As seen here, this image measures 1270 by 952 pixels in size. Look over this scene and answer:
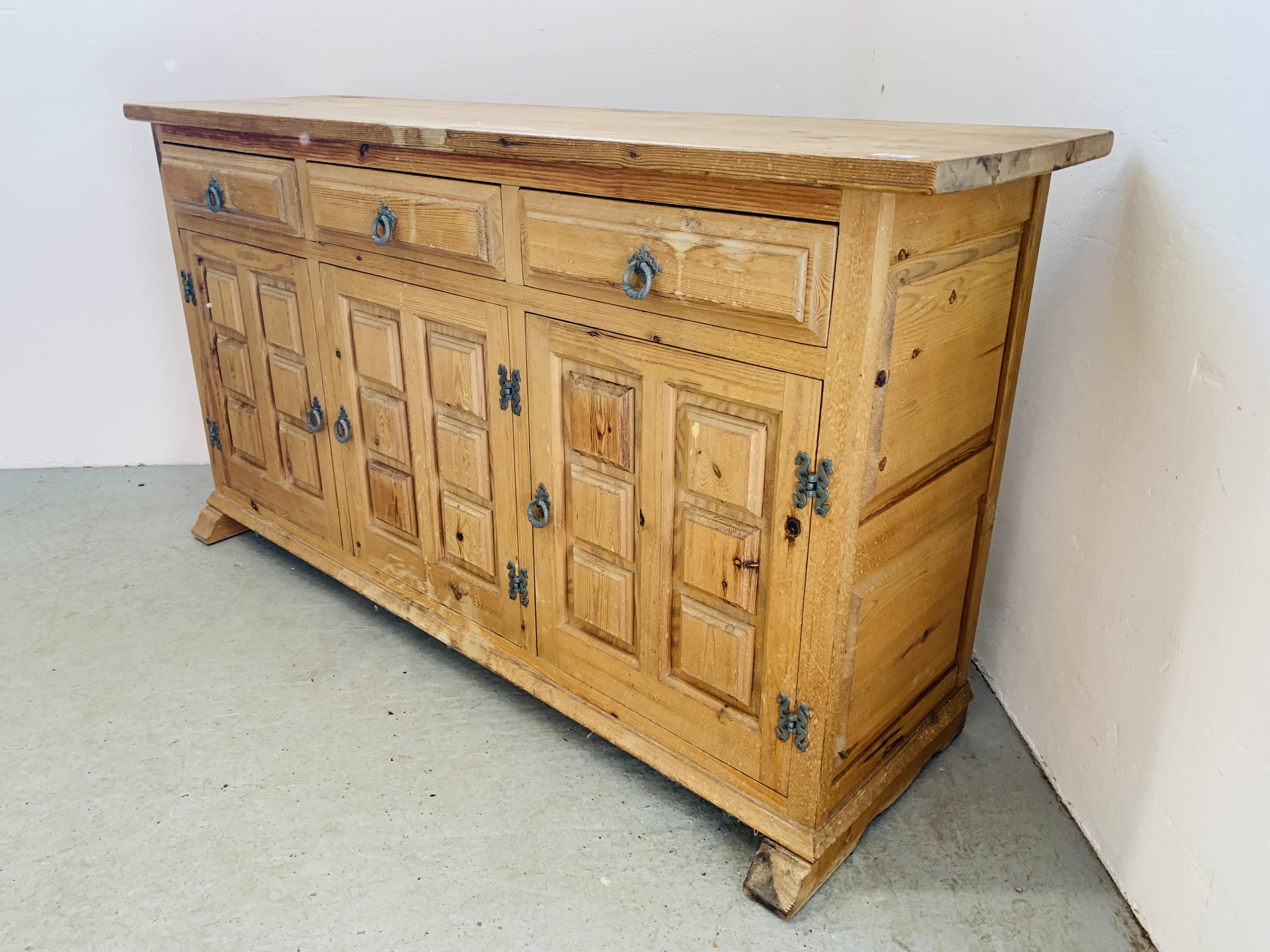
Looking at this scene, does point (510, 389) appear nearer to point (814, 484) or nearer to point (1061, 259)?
point (814, 484)

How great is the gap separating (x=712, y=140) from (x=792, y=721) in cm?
85

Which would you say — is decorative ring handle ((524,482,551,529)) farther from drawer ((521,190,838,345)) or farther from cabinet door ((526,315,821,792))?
drawer ((521,190,838,345))

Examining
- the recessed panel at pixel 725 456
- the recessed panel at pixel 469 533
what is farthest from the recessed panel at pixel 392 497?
the recessed panel at pixel 725 456

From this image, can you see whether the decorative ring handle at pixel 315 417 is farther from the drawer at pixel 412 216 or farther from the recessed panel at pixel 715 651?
the recessed panel at pixel 715 651

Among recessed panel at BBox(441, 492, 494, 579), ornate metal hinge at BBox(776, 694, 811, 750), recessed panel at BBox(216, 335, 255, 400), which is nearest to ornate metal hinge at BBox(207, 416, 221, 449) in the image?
recessed panel at BBox(216, 335, 255, 400)

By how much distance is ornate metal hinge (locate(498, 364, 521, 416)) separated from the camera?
1623 millimetres

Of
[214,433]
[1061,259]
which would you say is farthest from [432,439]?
[1061,259]

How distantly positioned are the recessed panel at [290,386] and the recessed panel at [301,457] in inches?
1.7

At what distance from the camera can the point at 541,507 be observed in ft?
5.45

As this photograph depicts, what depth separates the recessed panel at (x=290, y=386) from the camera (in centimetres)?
211

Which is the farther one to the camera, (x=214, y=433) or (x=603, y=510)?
(x=214, y=433)

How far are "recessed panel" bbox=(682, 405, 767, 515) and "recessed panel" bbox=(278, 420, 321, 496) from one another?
1106 mm

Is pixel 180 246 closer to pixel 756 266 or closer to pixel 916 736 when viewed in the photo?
pixel 756 266

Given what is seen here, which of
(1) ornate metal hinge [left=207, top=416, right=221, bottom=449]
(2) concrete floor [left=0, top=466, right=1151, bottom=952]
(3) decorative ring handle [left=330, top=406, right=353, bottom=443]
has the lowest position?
(2) concrete floor [left=0, top=466, right=1151, bottom=952]
